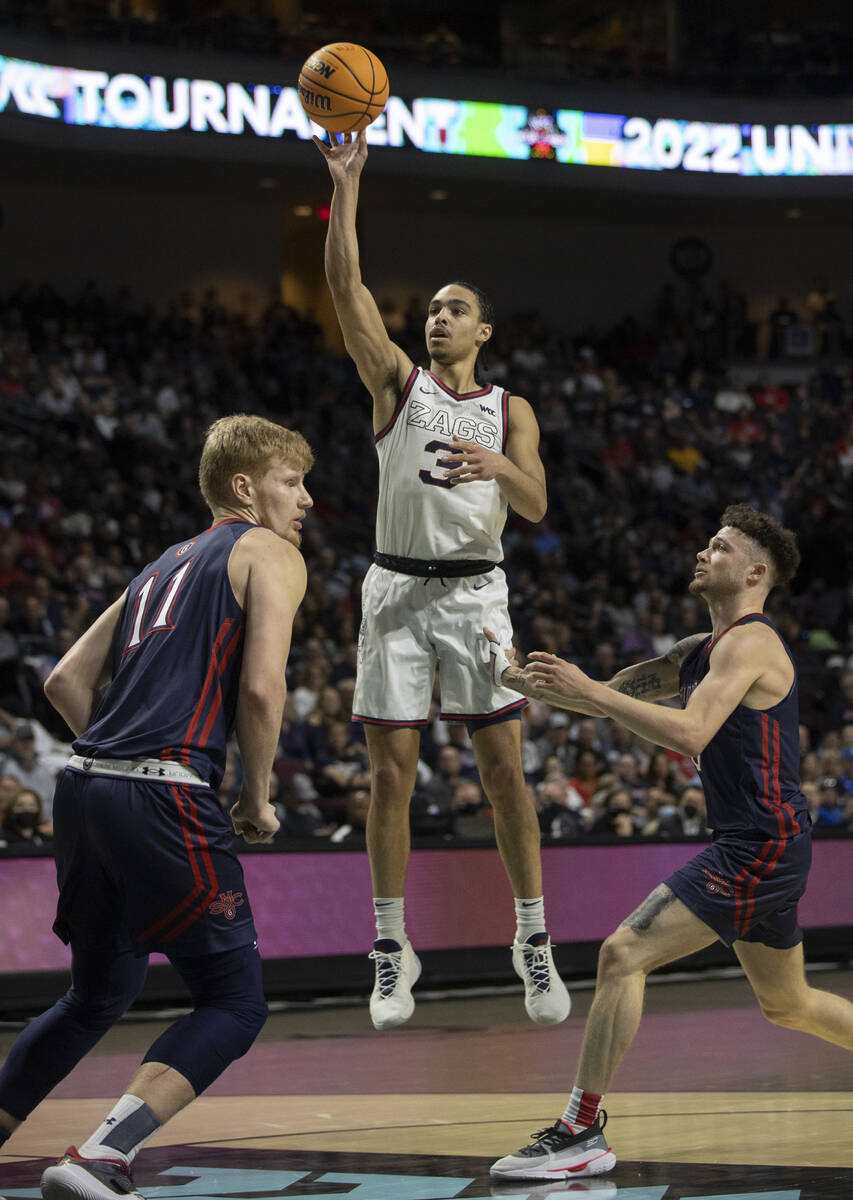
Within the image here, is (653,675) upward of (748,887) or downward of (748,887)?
upward

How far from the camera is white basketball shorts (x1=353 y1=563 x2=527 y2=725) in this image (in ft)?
19.3

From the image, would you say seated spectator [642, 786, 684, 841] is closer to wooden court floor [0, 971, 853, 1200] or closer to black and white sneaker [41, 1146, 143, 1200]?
wooden court floor [0, 971, 853, 1200]

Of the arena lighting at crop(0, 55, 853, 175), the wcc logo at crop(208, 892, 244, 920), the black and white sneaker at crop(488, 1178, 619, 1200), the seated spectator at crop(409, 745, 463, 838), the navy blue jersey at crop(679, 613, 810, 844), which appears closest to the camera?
the wcc logo at crop(208, 892, 244, 920)

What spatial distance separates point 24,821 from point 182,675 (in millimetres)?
5879

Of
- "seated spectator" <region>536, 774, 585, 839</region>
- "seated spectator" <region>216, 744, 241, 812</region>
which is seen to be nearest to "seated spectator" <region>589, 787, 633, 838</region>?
"seated spectator" <region>536, 774, 585, 839</region>

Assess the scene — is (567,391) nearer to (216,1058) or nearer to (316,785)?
(316,785)

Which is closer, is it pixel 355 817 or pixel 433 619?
pixel 433 619

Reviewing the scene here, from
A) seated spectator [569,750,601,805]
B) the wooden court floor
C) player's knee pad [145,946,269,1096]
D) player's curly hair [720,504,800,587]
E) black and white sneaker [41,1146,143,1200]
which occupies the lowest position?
the wooden court floor

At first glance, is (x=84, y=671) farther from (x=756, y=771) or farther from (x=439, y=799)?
(x=439, y=799)

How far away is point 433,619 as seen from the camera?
5918mm

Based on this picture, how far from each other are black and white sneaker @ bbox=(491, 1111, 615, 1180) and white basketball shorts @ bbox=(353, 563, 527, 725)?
5.12ft

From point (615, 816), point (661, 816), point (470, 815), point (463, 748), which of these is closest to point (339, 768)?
point (470, 815)

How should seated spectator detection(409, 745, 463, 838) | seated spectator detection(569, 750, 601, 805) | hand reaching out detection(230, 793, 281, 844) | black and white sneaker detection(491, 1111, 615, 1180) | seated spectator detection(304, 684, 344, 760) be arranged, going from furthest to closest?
seated spectator detection(569, 750, 601, 805) → seated spectator detection(304, 684, 344, 760) → seated spectator detection(409, 745, 463, 838) → black and white sneaker detection(491, 1111, 615, 1180) → hand reaching out detection(230, 793, 281, 844)

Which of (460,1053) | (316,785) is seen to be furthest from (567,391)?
(460,1053)
